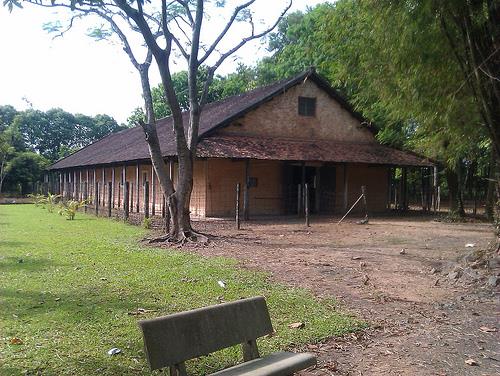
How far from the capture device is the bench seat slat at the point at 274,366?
151 inches

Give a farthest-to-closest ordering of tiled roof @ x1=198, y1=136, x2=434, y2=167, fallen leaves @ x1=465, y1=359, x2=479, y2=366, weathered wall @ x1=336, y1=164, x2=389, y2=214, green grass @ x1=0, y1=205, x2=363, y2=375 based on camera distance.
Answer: weathered wall @ x1=336, y1=164, x2=389, y2=214, tiled roof @ x1=198, y1=136, x2=434, y2=167, fallen leaves @ x1=465, y1=359, x2=479, y2=366, green grass @ x1=0, y1=205, x2=363, y2=375

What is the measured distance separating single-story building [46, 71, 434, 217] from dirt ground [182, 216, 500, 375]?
5151 millimetres

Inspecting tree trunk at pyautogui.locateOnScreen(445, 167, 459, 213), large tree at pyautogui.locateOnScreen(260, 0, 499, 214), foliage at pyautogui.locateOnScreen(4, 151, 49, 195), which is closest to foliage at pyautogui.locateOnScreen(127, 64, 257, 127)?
foliage at pyautogui.locateOnScreen(4, 151, 49, 195)

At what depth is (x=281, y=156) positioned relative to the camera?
2194cm

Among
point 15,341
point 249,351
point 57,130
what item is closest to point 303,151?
point 15,341

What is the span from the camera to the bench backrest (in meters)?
3.54

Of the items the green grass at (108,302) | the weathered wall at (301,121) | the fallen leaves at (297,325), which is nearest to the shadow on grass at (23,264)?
the green grass at (108,302)

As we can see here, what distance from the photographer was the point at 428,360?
5.08 m

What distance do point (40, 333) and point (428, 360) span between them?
13.2 feet

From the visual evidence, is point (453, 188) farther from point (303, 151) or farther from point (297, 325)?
point (297, 325)

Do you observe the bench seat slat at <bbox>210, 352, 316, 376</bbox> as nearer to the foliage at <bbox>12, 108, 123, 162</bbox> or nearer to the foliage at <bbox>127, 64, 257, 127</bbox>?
the foliage at <bbox>127, 64, 257, 127</bbox>

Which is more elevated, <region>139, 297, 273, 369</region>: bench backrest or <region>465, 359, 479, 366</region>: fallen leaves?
<region>139, 297, 273, 369</region>: bench backrest

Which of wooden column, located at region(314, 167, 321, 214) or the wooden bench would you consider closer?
the wooden bench

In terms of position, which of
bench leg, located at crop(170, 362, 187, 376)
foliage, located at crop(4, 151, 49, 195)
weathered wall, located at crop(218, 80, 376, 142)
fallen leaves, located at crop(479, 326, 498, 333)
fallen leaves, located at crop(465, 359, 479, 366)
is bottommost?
fallen leaves, located at crop(465, 359, 479, 366)
